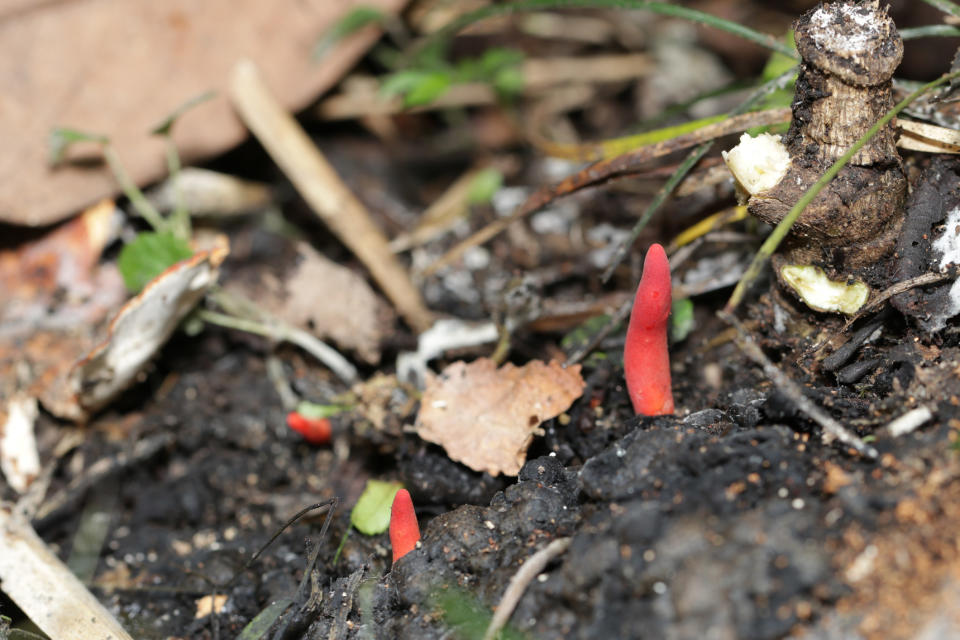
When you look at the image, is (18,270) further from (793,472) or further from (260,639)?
(793,472)

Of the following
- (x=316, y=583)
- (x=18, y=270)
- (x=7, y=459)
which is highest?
(x=18, y=270)

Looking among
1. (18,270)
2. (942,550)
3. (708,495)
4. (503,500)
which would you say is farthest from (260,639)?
(18,270)

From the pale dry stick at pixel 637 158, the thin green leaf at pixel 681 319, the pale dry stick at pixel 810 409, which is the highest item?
the pale dry stick at pixel 637 158

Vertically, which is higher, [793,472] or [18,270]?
[18,270]

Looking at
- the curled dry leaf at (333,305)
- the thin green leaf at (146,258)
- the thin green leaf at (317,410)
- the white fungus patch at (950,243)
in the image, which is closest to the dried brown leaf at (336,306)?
the curled dry leaf at (333,305)

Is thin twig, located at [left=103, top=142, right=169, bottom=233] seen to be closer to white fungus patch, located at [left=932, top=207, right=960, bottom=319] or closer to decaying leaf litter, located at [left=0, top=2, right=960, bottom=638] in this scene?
decaying leaf litter, located at [left=0, top=2, right=960, bottom=638]

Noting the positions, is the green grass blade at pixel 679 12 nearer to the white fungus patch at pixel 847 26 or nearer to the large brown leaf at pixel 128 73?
the white fungus patch at pixel 847 26
